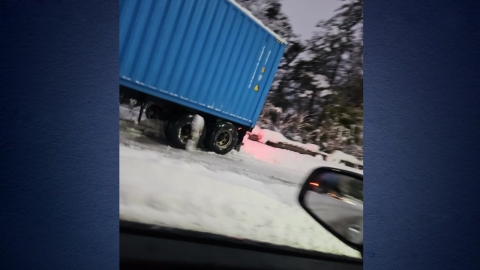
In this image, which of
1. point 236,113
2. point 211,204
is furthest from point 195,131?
point 211,204

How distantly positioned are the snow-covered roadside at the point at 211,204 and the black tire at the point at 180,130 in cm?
7

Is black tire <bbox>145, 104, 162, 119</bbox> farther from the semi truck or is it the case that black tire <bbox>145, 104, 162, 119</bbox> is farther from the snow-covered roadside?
the snow-covered roadside

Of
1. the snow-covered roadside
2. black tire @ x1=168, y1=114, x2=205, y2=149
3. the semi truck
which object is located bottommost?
the snow-covered roadside

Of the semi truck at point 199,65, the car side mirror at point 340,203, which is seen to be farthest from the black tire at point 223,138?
the car side mirror at point 340,203

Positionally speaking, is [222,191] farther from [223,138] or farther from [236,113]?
[236,113]

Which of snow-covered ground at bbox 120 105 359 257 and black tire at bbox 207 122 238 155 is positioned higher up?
black tire at bbox 207 122 238 155

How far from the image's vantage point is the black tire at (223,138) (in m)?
1.40

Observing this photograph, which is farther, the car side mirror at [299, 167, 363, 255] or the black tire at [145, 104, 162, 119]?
the car side mirror at [299, 167, 363, 255]

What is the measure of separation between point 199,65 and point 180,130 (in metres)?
0.26

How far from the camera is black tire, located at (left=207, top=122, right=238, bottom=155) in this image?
140 cm

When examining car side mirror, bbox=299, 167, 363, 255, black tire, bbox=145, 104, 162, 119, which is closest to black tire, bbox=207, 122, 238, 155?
black tire, bbox=145, 104, 162, 119

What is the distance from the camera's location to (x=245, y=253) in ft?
4.68

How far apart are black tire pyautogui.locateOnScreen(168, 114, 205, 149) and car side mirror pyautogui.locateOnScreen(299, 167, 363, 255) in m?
0.54

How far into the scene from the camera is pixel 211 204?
4.50ft
